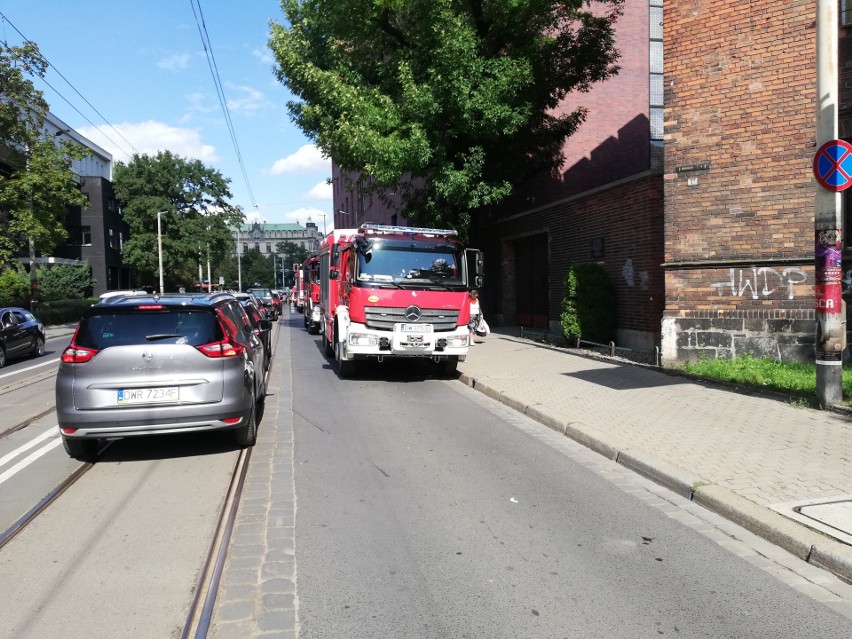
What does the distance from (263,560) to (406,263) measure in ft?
26.4

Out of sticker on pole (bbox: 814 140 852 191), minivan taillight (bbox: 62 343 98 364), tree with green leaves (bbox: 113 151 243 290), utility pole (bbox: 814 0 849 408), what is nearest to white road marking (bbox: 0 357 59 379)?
minivan taillight (bbox: 62 343 98 364)

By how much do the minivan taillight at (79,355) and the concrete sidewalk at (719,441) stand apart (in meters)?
5.02

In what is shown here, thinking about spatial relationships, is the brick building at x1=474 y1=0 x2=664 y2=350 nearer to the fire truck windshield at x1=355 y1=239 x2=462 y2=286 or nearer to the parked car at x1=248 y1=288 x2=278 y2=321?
the fire truck windshield at x1=355 y1=239 x2=462 y2=286

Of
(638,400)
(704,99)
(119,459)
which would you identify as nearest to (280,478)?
(119,459)

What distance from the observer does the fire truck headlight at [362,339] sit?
11.2 m

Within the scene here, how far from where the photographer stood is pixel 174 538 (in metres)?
4.44

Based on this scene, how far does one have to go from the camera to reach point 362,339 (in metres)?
11.2

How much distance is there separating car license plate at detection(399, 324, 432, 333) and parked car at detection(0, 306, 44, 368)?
463 inches

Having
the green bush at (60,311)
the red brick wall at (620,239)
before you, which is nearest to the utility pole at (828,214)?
the red brick wall at (620,239)

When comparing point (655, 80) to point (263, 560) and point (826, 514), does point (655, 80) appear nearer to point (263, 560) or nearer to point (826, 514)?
point (826, 514)

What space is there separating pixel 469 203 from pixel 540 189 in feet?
24.0

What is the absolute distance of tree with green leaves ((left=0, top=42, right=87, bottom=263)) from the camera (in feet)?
90.5

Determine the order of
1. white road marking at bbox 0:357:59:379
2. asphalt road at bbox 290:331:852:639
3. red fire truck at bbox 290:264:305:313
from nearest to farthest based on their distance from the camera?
asphalt road at bbox 290:331:852:639, white road marking at bbox 0:357:59:379, red fire truck at bbox 290:264:305:313

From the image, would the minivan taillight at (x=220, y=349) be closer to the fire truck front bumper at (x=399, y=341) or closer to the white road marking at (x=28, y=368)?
the fire truck front bumper at (x=399, y=341)
